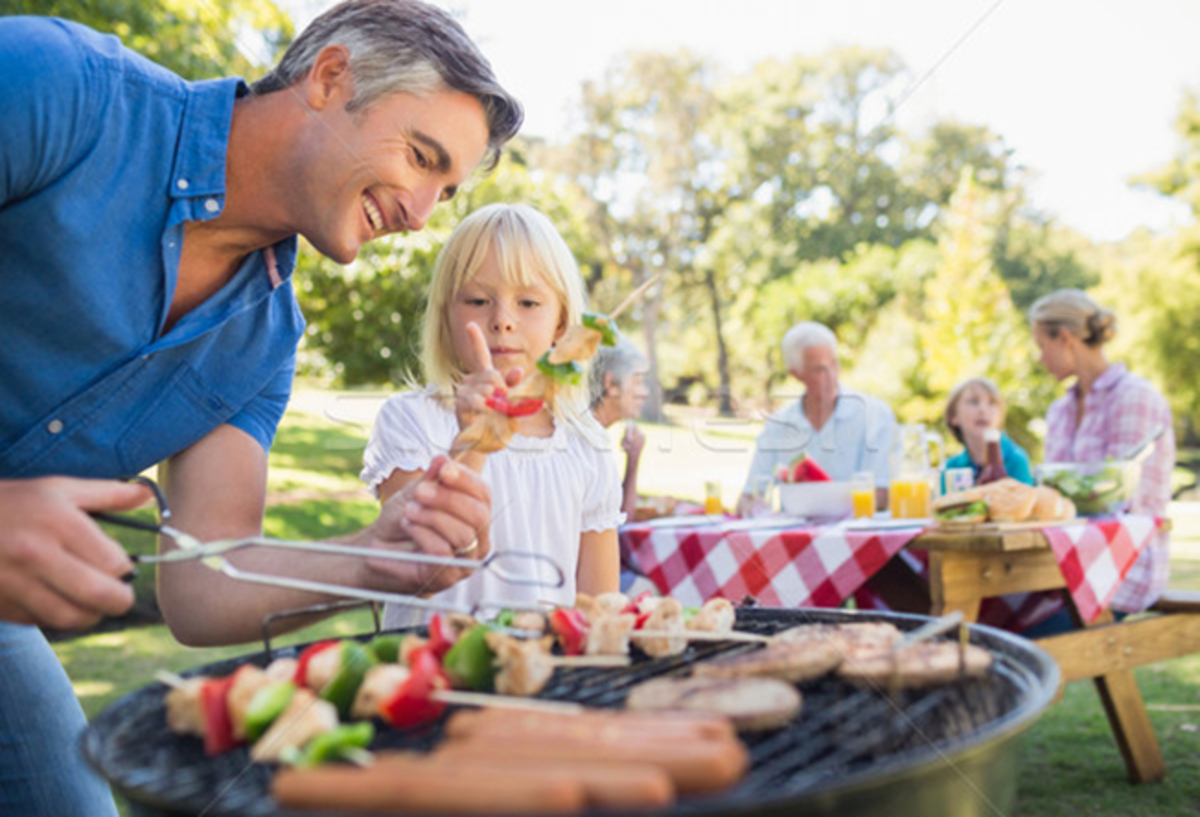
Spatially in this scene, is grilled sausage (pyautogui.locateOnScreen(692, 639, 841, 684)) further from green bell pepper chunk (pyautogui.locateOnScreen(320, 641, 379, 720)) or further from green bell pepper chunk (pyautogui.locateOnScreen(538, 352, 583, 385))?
green bell pepper chunk (pyautogui.locateOnScreen(538, 352, 583, 385))

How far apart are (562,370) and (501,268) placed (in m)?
0.81

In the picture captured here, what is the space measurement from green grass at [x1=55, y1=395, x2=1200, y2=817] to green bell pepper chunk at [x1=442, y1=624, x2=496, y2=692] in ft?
6.66

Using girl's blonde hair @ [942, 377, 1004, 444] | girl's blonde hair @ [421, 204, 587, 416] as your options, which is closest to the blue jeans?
girl's blonde hair @ [421, 204, 587, 416]

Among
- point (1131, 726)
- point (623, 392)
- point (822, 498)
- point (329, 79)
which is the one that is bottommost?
point (1131, 726)

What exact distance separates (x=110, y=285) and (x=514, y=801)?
53.7 inches

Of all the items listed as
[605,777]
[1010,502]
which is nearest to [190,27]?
[1010,502]

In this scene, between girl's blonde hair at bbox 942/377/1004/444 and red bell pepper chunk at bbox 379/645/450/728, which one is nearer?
red bell pepper chunk at bbox 379/645/450/728

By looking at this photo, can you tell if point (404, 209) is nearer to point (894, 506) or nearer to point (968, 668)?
point (968, 668)

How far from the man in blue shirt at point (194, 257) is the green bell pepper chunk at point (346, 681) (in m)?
0.37

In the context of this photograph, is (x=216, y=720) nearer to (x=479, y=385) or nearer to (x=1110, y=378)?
(x=479, y=385)

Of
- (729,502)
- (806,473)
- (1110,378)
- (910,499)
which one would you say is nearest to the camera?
(910,499)

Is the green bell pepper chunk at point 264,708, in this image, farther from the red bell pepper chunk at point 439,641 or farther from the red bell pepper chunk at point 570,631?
the red bell pepper chunk at point 570,631

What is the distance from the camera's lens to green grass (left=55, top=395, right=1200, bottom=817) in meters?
3.94

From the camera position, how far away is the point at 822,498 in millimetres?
4414
